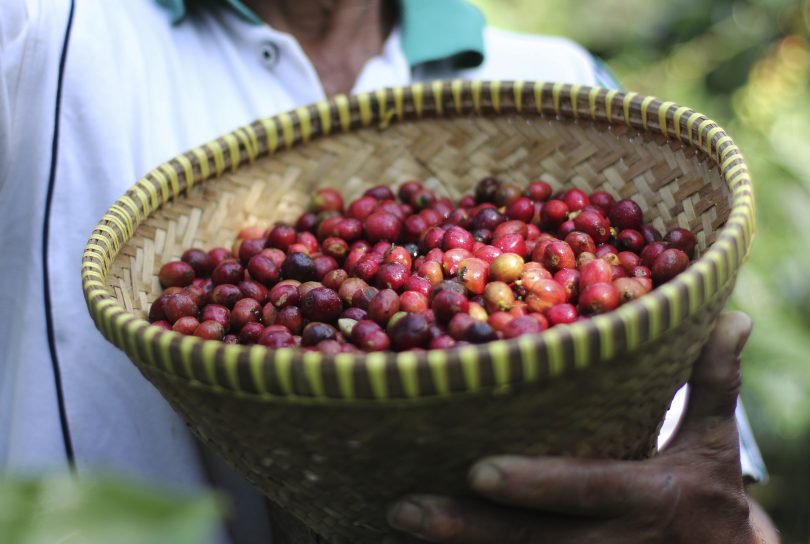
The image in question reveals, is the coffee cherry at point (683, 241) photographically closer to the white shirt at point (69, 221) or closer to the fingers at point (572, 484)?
the fingers at point (572, 484)

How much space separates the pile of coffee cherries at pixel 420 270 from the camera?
4.72 ft

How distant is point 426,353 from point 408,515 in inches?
11.9

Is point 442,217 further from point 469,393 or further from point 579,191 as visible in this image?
point 469,393

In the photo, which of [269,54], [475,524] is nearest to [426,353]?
[475,524]

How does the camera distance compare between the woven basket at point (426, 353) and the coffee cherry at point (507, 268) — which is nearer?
the woven basket at point (426, 353)

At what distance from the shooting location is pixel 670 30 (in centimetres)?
600

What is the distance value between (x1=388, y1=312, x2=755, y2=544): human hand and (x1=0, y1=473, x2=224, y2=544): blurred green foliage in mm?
734

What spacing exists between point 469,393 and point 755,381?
322 cm

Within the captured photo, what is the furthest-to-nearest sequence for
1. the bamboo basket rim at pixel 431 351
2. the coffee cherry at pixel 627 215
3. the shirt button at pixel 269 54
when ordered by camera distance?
the shirt button at pixel 269 54, the coffee cherry at pixel 627 215, the bamboo basket rim at pixel 431 351

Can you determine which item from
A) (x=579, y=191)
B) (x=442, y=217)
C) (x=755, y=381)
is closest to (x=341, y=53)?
(x=442, y=217)

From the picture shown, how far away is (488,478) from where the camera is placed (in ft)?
3.76

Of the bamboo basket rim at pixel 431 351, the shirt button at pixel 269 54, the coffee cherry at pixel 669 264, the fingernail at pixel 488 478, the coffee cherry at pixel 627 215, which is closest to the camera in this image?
the bamboo basket rim at pixel 431 351

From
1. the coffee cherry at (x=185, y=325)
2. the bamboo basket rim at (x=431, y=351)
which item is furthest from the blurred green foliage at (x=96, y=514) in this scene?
the coffee cherry at (x=185, y=325)

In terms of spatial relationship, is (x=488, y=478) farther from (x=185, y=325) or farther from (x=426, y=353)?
(x=185, y=325)
